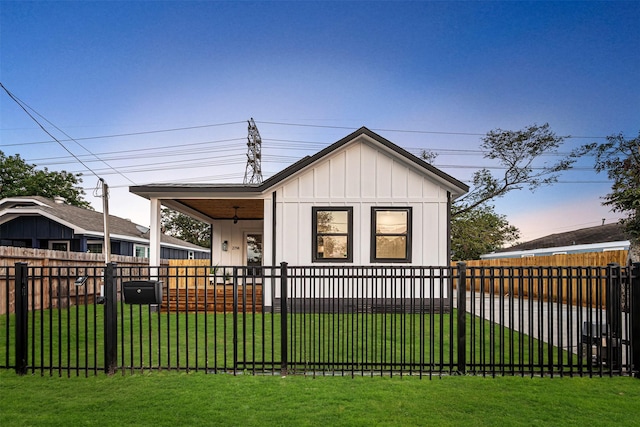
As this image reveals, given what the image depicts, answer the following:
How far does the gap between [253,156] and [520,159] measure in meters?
17.8

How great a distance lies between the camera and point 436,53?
16.3 m

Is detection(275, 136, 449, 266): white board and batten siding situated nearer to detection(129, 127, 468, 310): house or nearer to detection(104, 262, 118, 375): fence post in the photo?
detection(129, 127, 468, 310): house

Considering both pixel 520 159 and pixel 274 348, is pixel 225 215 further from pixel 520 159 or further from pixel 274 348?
pixel 520 159

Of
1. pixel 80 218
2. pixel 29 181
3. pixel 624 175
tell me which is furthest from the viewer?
pixel 29 181

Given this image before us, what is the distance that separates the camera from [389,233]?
36.9 ft

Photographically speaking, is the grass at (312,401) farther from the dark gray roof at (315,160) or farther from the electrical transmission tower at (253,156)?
the electrical transmission tower at (253,156)

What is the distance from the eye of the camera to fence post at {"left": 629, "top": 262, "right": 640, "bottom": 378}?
5.17 m

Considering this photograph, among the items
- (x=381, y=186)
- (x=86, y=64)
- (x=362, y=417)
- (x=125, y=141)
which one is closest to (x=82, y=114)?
(x=125, y=141)

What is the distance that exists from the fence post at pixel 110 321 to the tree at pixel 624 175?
32.1ft

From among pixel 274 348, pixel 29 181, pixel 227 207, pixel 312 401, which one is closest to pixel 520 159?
pixel 227 207

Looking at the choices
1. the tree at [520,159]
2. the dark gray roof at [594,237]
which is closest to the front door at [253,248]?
the tree at [520,159]

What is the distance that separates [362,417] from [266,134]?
1226 inches

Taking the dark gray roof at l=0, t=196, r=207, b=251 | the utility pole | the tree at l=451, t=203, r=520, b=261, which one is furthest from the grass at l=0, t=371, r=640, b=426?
the tree at l=451, t=203, r=520, b=261

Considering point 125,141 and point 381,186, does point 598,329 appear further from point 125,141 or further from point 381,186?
point 125,141
